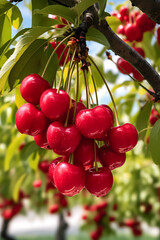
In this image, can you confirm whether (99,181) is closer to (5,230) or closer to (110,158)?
(110,158)

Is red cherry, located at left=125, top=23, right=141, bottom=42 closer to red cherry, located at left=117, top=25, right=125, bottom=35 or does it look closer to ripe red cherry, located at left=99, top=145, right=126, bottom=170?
red cherry, located at left=117, top=25, right=125, bottom=35

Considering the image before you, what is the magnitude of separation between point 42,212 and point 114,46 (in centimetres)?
480

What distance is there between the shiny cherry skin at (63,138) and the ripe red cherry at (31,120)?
40 millimetres

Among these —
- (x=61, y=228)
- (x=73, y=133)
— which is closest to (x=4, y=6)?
(x=73, y=133)

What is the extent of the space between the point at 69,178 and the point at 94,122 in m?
0.13

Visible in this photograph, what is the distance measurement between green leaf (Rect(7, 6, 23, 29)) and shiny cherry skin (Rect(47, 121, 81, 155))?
0.44 metres

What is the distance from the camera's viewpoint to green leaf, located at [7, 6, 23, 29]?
Answer: 2.76 feet

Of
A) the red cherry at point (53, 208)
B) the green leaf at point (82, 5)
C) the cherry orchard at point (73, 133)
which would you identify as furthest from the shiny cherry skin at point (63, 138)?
the red cherry at point (53, 208)

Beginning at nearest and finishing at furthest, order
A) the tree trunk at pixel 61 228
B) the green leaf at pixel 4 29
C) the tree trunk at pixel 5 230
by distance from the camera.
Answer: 1. the green leaf at pixel 4 29
2. the tree trunk at pixel 61 228
3. the tree trunk at pixel 5 230

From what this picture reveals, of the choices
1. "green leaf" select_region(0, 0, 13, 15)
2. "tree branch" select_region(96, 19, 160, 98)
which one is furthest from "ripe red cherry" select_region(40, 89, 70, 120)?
"green leaf" select_region(0, 0, 13, 15)

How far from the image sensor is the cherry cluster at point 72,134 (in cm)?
58

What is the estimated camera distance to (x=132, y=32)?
1448mm

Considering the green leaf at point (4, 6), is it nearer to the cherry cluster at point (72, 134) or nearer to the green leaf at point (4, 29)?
the green leaf at point (4, 29)

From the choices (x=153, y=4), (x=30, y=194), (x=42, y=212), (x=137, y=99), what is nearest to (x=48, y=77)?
(x=153, y=4)
